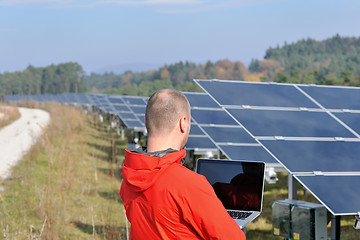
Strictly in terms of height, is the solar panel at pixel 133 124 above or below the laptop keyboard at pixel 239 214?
below

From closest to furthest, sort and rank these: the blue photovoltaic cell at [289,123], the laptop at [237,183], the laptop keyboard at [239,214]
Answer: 1. the laptop keyboard at [239,214]
2. the laptop at [237,183]
3. the blue photovoltaic cell at [289,123]

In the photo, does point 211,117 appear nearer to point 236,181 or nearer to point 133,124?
point 236,181

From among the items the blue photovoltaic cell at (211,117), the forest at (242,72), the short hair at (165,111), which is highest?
the forest at (242,72)

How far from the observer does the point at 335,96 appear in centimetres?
799

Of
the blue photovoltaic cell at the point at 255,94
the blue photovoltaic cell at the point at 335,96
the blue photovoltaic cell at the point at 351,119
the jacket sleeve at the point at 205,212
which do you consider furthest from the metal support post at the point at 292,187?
the jacket sleeve at the point at 205,212

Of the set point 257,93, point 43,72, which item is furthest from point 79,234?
point 43,72

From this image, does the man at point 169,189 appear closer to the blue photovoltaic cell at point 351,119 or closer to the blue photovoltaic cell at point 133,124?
the blue photovoltaic cell at point 351,119

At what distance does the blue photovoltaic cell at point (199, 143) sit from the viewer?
10766 millimetres

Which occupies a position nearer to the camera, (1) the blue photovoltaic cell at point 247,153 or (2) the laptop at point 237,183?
(2) the laptop at point 237,183

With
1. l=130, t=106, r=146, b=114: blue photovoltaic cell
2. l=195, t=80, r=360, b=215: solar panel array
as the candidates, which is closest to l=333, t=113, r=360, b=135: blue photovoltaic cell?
→ l=195, t=80, r=360, b=215: solar panel array

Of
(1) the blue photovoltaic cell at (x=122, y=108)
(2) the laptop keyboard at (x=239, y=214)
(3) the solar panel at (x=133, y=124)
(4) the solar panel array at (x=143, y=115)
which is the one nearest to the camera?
(2) the laptop keyboard at (x=239, y=214)

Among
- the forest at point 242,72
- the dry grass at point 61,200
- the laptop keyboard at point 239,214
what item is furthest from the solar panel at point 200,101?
A: the laptop keyboard at point 239,214

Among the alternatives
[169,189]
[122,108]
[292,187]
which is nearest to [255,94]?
[292,187]

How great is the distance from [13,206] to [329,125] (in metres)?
5.69
